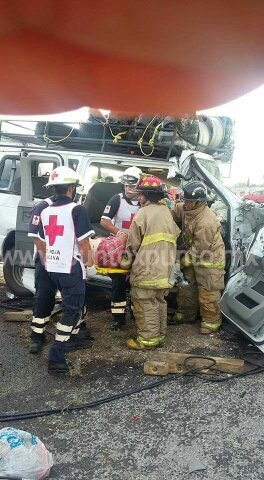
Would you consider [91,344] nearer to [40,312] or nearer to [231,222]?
[40,312]

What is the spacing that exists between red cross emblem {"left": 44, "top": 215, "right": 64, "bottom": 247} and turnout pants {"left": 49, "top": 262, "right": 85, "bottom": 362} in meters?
0.29

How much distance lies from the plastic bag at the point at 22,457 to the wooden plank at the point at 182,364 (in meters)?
1.39

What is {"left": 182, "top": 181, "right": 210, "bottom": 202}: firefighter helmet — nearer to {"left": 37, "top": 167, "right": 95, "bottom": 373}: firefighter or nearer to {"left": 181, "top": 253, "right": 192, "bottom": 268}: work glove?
{"left": 181, "top": 253, "right": 192, "bottom": 268}: work glove

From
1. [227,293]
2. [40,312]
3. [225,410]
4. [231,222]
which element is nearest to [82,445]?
[225,410]

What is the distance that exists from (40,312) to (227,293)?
1910 millimetres

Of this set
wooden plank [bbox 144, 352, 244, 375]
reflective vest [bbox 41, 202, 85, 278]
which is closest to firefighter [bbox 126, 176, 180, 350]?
wooden plank [bbox 144, 352, 244, 375]

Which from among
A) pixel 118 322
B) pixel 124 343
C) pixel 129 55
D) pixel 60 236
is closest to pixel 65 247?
pixel 60 236

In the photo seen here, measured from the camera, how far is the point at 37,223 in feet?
12.3

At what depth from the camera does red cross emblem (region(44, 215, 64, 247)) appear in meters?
3.47

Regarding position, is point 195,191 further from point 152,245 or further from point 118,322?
point 118,322

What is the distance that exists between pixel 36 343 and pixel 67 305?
0.73 m

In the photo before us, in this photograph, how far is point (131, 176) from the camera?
455 cm

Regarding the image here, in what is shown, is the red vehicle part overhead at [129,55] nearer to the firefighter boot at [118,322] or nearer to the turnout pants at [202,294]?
the turnout pants at [202,294]

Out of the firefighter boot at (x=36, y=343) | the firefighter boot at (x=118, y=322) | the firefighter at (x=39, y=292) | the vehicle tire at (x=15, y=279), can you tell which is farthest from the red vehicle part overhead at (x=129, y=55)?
the vehicle tire at (x=15, y=279)
